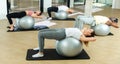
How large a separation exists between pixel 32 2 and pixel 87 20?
183 inches

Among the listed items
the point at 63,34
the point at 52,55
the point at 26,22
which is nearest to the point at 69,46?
the point at 63,34

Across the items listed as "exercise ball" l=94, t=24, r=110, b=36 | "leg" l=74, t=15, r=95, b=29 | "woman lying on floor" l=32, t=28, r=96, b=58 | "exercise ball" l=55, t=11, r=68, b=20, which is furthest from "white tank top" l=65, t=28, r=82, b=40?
"exercise ball" l=55, t=11, r=68, b=20

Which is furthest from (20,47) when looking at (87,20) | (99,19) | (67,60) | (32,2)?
(32,2)

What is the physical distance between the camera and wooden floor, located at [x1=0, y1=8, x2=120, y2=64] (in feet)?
11.3

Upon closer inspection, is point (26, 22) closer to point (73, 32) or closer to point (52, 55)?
point (52, 55)

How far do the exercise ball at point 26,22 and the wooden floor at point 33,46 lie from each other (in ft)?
0.59

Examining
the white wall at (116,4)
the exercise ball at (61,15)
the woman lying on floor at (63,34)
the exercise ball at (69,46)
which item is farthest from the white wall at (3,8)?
the white wall at (116,4)

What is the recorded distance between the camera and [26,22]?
5.25 metres

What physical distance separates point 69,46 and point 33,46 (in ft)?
3.44

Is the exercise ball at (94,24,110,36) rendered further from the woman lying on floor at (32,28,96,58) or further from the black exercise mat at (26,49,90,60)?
the woman lying on floor at (32,28,96,58)

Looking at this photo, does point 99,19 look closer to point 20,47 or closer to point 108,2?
point 20,47

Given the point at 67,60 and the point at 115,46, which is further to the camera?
the point at 115,46

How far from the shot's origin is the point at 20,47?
411 cm

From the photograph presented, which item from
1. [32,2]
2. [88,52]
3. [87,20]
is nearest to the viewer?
[88,52]
